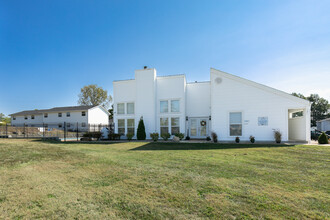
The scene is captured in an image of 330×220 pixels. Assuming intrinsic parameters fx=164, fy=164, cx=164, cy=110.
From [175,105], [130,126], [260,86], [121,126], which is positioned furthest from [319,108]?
[121,126]

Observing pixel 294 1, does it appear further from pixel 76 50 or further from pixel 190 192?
pixel 76 50

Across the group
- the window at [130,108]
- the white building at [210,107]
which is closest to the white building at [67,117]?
the white building at [210,107]

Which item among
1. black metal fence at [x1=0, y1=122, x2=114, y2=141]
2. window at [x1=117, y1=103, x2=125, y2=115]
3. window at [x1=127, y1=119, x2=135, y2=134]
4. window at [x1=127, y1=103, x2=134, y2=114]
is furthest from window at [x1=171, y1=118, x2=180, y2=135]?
black metal fence at [x1=0, y1=122, x2=114, y2=141]

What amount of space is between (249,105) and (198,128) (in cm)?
562

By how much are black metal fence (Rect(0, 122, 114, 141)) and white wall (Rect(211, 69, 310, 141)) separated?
12449 millimetres

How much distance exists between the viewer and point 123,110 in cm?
1908

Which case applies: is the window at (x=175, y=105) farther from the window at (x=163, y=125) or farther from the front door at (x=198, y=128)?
the front door at (x=198, y=128)

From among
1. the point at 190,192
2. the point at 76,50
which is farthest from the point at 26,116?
the point at 190,192

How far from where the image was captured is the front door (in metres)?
17.5

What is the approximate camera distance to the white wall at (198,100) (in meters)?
17.6

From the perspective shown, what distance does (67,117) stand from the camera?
32906 millimetres

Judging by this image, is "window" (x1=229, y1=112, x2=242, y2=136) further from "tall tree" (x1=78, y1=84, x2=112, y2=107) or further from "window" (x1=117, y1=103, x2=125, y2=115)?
"tall tree" (x1=78, y1=84, x2=112, y2=107)

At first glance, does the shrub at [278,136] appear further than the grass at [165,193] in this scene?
Yes

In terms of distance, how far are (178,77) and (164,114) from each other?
4.23 meters
